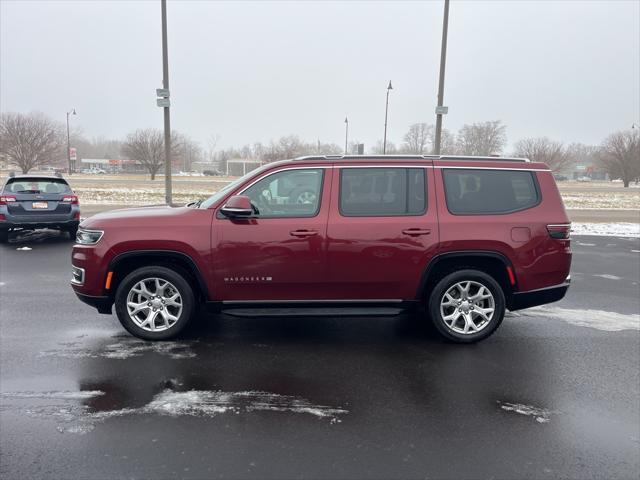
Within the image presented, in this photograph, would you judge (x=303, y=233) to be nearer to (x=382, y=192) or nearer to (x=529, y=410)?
(x=382, y=192)

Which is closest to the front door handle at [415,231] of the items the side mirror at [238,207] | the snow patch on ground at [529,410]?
the side mirror at [238,207]

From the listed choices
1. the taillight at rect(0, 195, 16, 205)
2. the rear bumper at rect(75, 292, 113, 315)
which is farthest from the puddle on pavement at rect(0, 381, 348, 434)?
the taillight at rect(0, 195, 16, 205)

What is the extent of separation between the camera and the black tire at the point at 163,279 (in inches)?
187

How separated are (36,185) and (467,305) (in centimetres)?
1015

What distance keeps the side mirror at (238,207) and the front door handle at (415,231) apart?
157 centimetres

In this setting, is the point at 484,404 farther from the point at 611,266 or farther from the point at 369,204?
the point at 611,266

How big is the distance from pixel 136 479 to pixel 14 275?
21.1 ft

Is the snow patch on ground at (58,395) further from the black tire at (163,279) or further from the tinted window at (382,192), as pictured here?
the tinted window at (382,192)

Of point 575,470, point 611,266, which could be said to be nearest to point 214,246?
point 575,470

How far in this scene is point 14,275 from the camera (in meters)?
7.71

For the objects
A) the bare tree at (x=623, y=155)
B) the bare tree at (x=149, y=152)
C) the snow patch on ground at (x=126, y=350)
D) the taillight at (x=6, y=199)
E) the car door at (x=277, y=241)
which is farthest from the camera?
the bare tree at (x=623, y=155)

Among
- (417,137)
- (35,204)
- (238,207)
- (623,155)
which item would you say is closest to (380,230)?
→ (238,207)

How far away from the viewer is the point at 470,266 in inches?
197

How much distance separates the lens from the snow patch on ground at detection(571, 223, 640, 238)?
13.8m
